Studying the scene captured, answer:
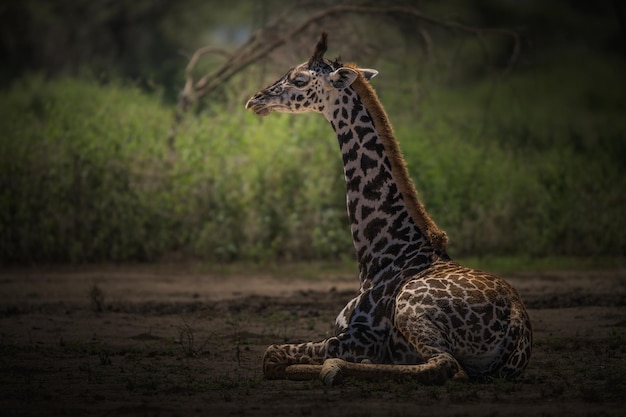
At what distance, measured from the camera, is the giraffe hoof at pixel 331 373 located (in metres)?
6.90

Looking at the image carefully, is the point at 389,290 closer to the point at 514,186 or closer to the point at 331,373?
the point at 331,373

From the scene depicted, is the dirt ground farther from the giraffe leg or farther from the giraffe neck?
the giraffe neck

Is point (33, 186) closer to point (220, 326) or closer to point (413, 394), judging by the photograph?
point (220, 326)

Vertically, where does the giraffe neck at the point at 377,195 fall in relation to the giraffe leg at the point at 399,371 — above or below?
above

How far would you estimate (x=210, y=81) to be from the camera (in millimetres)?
17828

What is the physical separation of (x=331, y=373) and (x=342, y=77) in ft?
6.62

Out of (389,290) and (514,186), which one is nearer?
(389,290)

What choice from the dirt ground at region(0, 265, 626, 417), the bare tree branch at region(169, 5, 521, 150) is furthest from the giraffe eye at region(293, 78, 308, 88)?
the bare tree branch at region(169, 5, 521, 150)

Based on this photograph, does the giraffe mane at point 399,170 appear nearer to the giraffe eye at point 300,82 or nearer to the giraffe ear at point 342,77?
the giraffe ear at point 342,77

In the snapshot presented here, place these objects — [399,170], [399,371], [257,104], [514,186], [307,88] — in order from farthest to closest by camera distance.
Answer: [514,186] < [257,104] < [307,88] < [399,170] < [399,371]

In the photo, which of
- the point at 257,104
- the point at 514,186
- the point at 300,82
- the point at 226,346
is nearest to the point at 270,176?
the point at 514,186

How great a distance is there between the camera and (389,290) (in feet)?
24.3

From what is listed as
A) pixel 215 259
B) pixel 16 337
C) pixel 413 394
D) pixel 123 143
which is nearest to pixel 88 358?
pixel 16 337

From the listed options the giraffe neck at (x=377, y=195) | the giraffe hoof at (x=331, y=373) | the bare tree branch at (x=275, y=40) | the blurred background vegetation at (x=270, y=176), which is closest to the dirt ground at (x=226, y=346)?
the giraffe hoof at (x=331, y=373)
